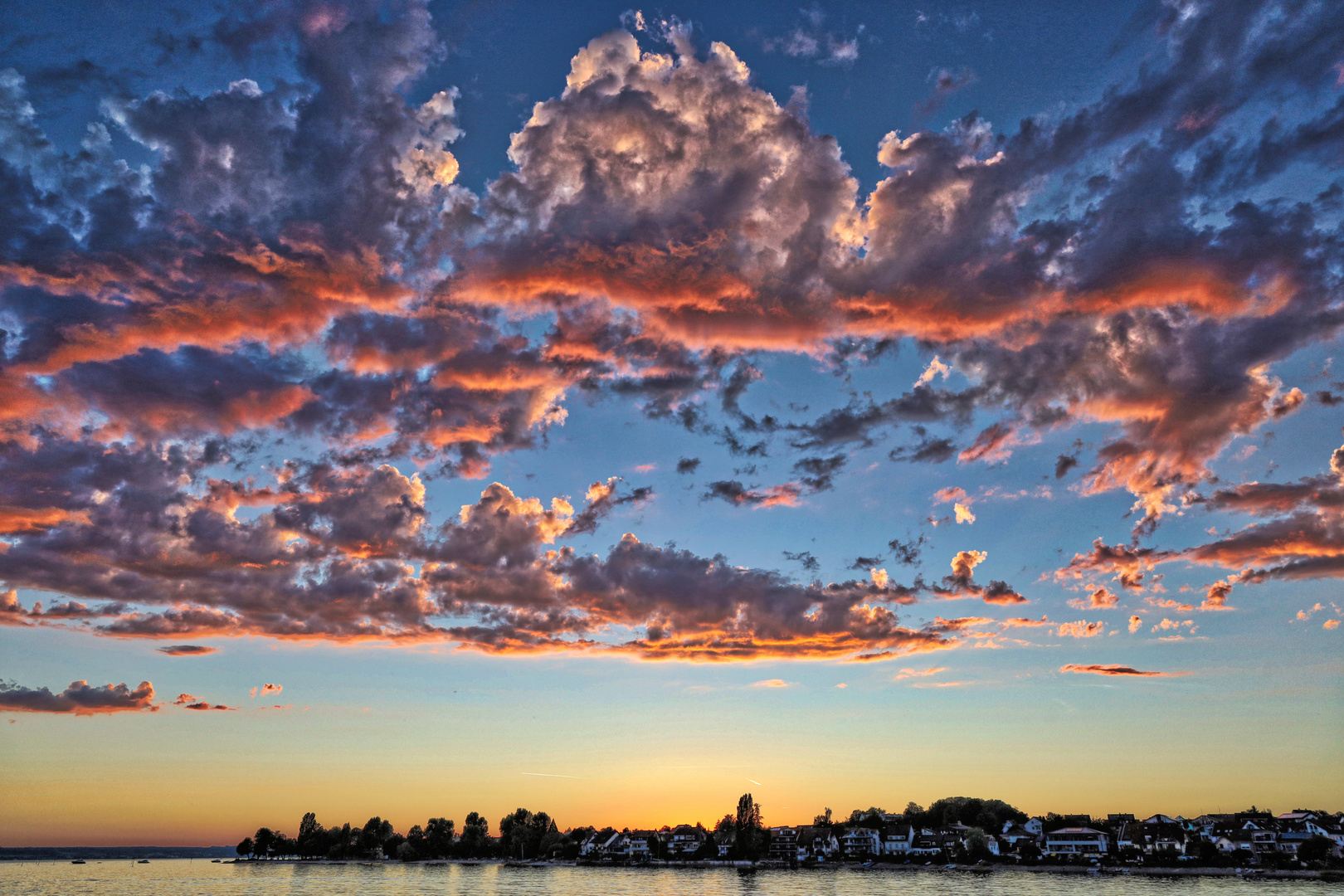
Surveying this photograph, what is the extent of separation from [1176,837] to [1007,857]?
38363mm

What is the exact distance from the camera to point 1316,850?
152000mm

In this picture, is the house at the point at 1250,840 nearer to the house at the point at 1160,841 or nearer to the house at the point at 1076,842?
the house at the point at 1160,841

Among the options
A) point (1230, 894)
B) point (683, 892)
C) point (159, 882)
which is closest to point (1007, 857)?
point (1230, 894)

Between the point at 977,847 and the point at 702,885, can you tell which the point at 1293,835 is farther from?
the point at 702,885

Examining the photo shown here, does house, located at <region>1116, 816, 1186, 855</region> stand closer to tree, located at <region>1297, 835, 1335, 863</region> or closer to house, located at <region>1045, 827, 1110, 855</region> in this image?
house, located at <region>1045, 827, 1110, 855</region>

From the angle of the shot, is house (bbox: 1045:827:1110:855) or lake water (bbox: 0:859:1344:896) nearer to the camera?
lake water (bbox: 0:859:1344:896)

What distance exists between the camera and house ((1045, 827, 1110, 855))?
187 m

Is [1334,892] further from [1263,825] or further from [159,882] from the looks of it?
[159,882]

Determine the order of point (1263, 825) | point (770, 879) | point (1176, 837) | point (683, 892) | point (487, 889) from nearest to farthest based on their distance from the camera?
point (683, 892)
point (487, 889)
point (770, 879)
point (1176, 837)
point (1263, 825)

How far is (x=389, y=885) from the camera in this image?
15025 cm

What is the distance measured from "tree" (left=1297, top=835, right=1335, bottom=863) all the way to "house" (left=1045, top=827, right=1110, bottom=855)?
40.8m

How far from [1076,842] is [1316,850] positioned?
48.9 meters

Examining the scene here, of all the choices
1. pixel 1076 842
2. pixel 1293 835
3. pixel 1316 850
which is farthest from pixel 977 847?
pixel 1293 835

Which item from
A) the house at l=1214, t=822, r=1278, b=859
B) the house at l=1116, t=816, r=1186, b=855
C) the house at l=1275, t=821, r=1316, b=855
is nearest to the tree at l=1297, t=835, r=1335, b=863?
the house at l=1275, t=821, r=1316, b=855
